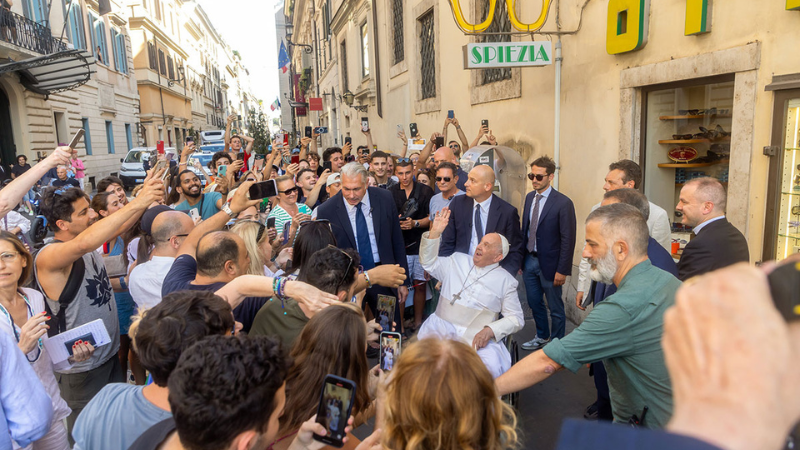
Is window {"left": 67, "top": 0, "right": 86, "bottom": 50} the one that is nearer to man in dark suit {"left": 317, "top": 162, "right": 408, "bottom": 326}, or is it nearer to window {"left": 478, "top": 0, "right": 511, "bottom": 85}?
window {"left": 478, "top": 0, "right": 511, "bottom": 85}

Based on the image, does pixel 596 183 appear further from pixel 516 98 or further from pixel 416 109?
pixel 416 109

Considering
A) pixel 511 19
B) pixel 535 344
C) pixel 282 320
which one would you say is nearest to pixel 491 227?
pixel 535 344

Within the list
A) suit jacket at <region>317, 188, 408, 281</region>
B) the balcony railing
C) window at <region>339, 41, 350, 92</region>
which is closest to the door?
suit jacket at <region>317, 188, 408, 281</region>

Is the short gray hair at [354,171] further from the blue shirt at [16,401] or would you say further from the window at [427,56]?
the window at [427,56]

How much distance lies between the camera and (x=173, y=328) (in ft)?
5.91

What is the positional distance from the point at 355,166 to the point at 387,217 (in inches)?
22.5

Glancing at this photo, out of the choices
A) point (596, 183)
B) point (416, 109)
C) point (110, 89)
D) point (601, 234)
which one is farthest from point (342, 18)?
point (601, 234)

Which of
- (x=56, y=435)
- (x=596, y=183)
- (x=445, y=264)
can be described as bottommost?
(x=56, y=435)

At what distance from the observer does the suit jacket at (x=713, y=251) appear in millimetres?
3168

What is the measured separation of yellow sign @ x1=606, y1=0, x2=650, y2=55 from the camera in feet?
16.2

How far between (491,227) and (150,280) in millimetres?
2941

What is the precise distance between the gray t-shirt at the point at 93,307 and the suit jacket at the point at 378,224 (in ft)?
6.27

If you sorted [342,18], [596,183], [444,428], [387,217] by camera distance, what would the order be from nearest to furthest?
[444,428], [387,217], [596,183], [342,18]

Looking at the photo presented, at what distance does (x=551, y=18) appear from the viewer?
659 centimetres
